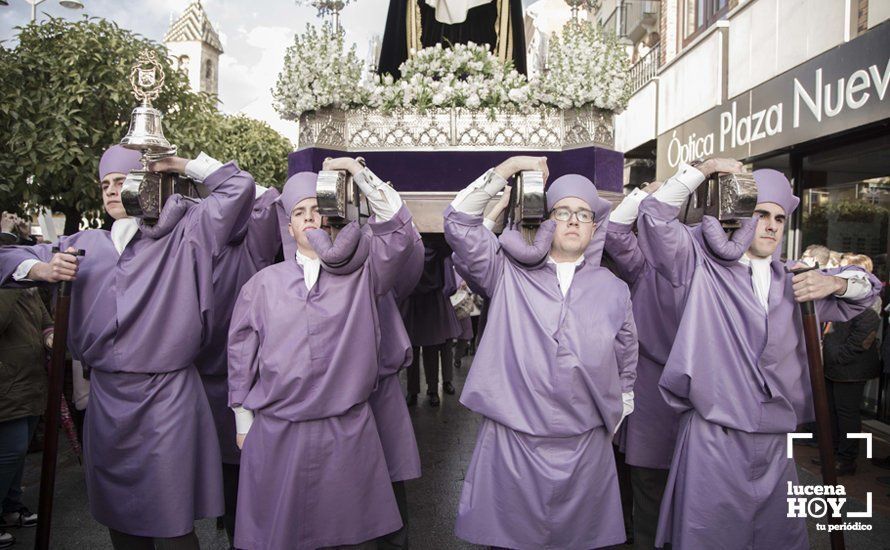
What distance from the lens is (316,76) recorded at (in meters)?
4.39

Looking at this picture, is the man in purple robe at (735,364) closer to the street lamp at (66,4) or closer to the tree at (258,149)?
the street lamp at (66,4)

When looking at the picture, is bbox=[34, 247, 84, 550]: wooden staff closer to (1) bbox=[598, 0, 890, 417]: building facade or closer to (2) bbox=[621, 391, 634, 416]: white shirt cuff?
(2) bbox=[621, 391, 634, 416]: white shirt cuff

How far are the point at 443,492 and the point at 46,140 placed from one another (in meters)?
4.03


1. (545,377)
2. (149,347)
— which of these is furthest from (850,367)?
(149,347)

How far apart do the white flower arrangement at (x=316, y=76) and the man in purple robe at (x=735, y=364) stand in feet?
6.92

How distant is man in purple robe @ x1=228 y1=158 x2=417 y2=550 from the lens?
292 centimetres

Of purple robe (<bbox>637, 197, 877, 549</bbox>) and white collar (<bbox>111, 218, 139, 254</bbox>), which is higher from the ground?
white collar (<bbox>111, 218, 139, 254</bbox>)

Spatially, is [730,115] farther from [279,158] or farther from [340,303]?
[279,158]

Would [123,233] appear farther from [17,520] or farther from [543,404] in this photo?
[17,520]

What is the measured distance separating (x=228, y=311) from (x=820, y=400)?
3.11m

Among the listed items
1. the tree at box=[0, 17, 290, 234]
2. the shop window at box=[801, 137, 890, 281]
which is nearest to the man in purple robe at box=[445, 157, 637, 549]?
the tree at box=[0, 17, 290, 234]

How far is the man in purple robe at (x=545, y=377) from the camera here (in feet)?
9.59

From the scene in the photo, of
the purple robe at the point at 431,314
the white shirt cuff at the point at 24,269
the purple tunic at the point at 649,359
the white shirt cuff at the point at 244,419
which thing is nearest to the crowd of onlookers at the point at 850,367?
the purple tunic at the point at 649,359

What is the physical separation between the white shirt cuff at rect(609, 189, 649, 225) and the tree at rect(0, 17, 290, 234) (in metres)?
3.75
